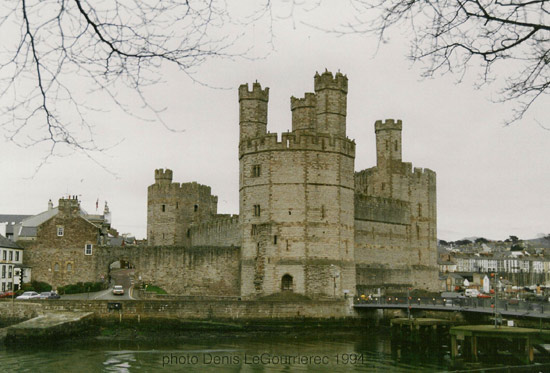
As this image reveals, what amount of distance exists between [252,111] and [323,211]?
10.00 metres

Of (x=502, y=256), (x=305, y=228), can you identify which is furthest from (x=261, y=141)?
(x=502, y=256)

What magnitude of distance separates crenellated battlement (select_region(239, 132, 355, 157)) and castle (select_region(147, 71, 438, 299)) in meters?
0.06

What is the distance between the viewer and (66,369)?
24359mm

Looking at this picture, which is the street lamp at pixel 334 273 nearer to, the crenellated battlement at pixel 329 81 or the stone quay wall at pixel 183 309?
the stone quay wall at pixel 183 309

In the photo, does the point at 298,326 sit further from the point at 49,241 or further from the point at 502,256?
the point at 502,256

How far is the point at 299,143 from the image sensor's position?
41.6 meters

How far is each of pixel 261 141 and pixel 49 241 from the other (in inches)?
757

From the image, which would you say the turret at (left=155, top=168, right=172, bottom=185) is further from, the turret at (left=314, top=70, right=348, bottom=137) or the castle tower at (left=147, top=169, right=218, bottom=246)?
the turret at (left=314, top=70, right=348, bottom=137)

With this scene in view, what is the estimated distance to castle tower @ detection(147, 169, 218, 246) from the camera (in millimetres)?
58125

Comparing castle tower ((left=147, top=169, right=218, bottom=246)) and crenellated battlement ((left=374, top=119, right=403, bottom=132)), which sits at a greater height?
crenellated battlement ((left=374, top=119, right=403, bottom=132))

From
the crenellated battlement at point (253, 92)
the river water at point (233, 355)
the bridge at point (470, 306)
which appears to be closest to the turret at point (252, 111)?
the crenellated battlement at point (253, 92)

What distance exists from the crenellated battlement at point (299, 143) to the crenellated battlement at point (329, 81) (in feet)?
14.7

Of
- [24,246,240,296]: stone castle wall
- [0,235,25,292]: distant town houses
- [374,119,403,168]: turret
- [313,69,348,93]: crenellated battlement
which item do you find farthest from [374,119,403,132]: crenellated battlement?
[0,235,25,292]: distant town houses

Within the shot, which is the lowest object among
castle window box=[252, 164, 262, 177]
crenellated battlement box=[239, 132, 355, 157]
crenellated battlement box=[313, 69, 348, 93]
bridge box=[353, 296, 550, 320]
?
bridge box=[353, 296, 550, 320]
